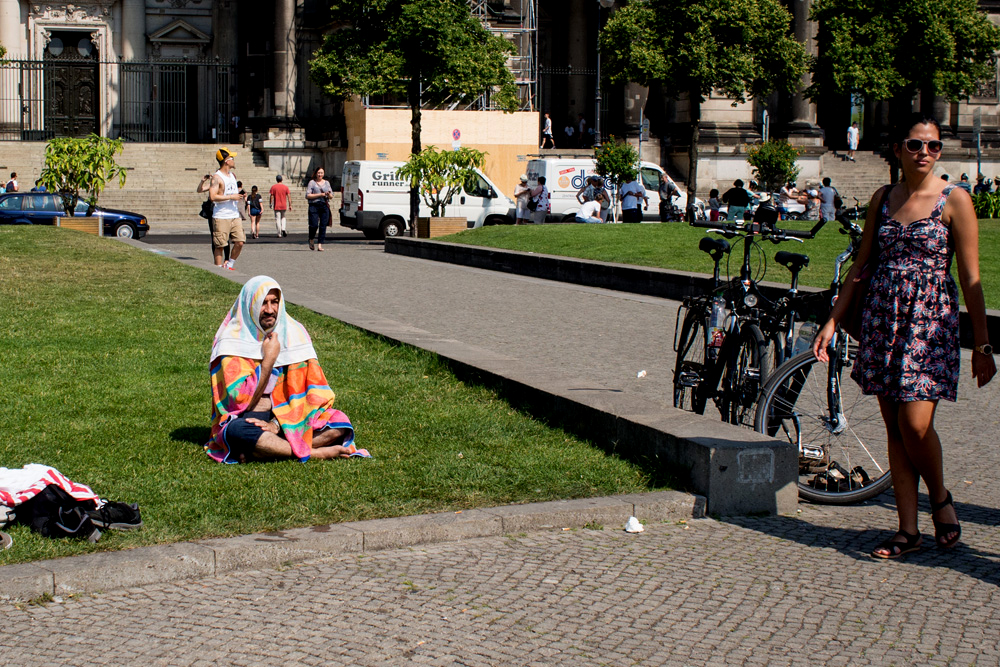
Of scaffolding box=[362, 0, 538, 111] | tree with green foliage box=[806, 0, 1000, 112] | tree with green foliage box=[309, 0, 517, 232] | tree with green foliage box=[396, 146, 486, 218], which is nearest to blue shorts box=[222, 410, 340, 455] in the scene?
tree with green foliage box=[396, 146, 486, 218]

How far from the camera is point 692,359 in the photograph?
7520 millimetres

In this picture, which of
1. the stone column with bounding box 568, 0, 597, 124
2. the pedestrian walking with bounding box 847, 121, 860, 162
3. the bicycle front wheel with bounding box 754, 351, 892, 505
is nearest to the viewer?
the bicycle front wheel with bounding box 754, 351, 892, 505

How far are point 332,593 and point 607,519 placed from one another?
1.45 metres

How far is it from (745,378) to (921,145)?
1.82 meters

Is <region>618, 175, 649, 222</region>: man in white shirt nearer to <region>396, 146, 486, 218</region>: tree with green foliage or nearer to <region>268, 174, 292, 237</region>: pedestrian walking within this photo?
<region>396, 146, 486, 218</region>: tree with green foliage

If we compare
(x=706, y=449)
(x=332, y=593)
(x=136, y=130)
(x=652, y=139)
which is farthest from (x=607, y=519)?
(x=136, y=130)

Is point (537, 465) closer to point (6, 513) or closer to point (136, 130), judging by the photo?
point (6, 513)

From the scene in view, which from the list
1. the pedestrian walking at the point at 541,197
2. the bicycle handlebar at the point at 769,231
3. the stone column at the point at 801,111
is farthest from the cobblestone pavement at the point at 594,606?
the stone column at the point at 801,111

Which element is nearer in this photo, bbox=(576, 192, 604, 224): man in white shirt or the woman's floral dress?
the woman's floral dress

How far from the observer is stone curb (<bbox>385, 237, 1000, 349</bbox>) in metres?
14.3

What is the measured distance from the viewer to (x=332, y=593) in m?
4.73

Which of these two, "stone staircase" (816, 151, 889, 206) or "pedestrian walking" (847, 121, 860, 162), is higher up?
"pedestrian walking" (847, 121, 860, 162)

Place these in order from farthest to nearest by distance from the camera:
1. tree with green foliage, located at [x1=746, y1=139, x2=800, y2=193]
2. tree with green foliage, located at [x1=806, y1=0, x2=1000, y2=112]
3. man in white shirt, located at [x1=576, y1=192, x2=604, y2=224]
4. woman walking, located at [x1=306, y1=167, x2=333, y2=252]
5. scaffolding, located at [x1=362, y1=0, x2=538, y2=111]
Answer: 1. scaffolding, located at [x1=362, y1=0, x2=538, y2=111]
2. tree with green foliage, located at [x1=746, y1=139, x2=800, y2=193]
3. tree with green foliage, located at [x1=806, y1=0, x2=1000, y2=112]
4. man in white shirt, located at [x1=576, y1=192, x2=604, y2=224]
5. woman walking, located at [x1=306, y1=167, x2=333, y2=252]

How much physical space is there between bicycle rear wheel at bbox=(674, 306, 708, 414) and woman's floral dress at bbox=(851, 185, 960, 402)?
1.86m
